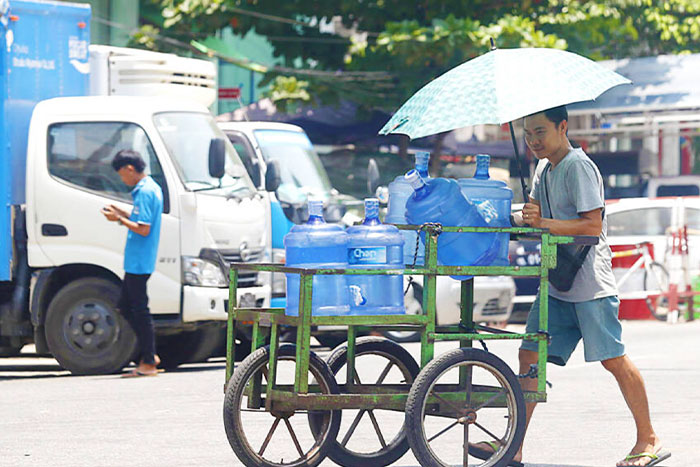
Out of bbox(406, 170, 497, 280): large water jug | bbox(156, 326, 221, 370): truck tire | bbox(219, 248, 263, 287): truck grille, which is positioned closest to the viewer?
bbox(406, 170, 497, 280): large water jug

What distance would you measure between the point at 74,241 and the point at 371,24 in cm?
1195

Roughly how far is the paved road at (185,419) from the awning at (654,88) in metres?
11.2

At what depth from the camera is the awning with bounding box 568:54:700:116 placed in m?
23.3

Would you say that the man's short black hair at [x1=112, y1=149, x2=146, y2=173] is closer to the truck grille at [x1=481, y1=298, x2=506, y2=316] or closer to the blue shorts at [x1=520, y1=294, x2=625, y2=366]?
the blue shorts at [x1=520, y1=294, x2=625, y2=366]

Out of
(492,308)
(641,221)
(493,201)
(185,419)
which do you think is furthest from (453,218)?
(641,221)

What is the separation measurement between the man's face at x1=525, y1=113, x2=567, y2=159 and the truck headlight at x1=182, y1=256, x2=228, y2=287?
5.55m

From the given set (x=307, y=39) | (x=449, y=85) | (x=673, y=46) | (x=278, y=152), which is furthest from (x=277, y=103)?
(x=449, y=85)

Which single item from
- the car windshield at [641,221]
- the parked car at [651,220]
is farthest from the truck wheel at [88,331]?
the car windshield at [641,221]

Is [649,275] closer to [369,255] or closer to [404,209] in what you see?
[404,209]

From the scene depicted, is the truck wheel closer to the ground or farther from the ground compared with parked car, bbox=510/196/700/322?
closer to the ground

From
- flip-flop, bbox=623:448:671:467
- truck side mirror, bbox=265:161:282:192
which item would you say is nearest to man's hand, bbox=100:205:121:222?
truck side mirror, bbox=265:161:282:192

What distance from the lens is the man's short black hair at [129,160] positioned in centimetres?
1113

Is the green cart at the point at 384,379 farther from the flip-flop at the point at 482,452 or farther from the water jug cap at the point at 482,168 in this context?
the water jug cap at the point at 482,168

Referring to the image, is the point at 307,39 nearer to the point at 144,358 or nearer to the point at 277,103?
the point at 277,103
